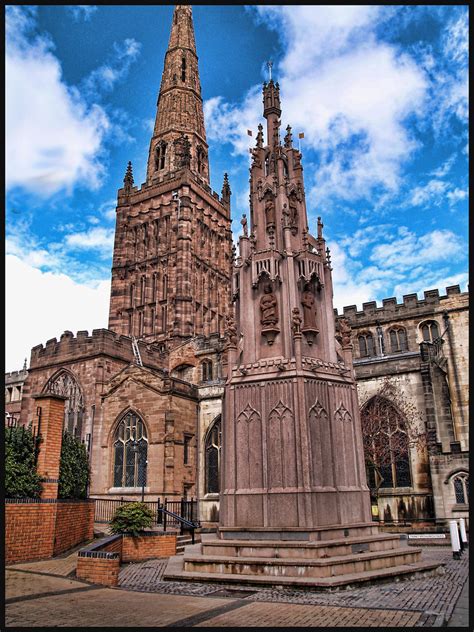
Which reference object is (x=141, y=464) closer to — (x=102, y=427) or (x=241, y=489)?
(x=102, y=427)

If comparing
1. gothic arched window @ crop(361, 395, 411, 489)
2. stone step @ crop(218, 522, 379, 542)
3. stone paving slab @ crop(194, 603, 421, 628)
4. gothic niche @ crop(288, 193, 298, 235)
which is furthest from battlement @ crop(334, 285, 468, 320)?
stone paving slab @ crop(194, 603, 421, 628)

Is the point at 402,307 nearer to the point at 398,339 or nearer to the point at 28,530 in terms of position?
the point at 398,339

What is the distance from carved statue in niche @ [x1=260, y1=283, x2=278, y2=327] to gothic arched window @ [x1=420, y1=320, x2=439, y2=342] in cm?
2394

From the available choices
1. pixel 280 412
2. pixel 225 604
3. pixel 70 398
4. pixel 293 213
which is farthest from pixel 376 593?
pixel 70 398

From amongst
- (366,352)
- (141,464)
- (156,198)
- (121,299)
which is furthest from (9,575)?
(156,198)

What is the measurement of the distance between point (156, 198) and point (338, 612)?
5028 cm

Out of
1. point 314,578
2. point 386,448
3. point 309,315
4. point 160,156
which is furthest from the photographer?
point 160,156

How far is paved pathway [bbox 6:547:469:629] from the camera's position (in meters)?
6.75

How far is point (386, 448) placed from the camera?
24.5 metres

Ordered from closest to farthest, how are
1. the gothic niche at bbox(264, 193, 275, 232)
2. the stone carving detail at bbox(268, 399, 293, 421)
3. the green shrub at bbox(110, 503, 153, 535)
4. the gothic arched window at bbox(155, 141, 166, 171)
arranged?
the stone carving detail at bbox(268, 399, 293, 421), the gothic niche at bbox(264, 193, 275, 232), the green shrub at bbox(110, 503, 153, 535), the gothic arched window at bbox(155, 141, 166, 171)

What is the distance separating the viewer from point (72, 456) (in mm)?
16203

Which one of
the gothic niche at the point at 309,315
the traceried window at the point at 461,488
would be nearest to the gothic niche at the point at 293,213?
the gothic niche at the point at 309,315

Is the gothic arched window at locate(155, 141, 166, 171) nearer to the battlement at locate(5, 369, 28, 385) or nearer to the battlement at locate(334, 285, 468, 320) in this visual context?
the battlement at locate(5, 369, 28, 385)

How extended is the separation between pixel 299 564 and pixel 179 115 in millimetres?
58242
